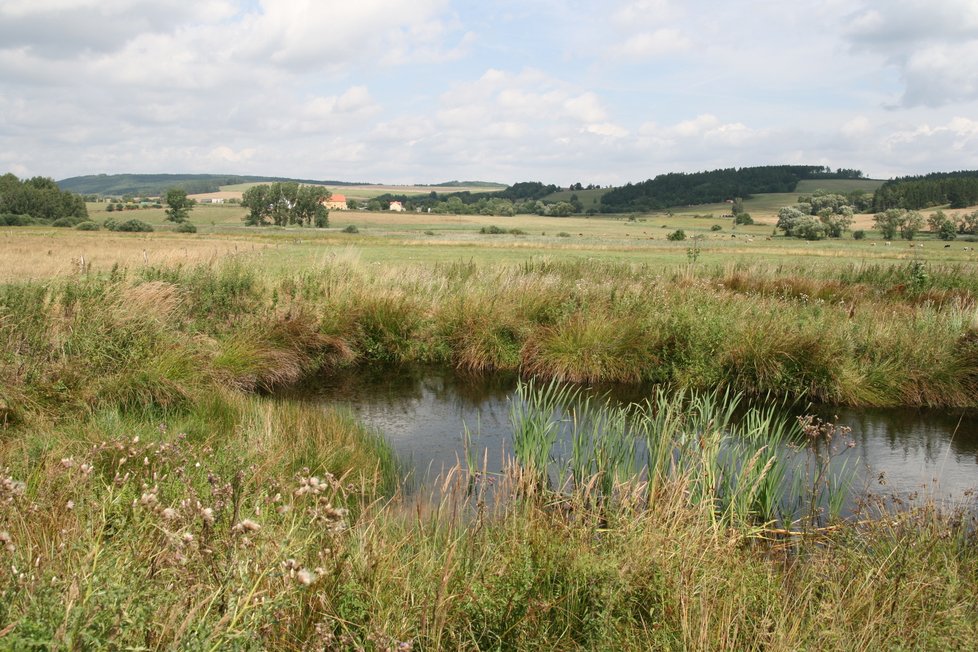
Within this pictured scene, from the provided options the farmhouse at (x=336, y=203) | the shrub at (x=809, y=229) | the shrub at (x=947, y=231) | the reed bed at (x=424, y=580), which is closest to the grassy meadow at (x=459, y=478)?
the reed bed at (x=424, y=580)

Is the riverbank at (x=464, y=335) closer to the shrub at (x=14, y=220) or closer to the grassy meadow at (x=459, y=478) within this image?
the grassy meadow at (x=459, y=478)

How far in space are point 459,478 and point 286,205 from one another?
87.3 m

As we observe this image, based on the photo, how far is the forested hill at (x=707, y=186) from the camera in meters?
126

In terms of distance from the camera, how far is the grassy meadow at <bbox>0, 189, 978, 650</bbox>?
2814 mm

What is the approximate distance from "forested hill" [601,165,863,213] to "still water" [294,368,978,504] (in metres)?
113

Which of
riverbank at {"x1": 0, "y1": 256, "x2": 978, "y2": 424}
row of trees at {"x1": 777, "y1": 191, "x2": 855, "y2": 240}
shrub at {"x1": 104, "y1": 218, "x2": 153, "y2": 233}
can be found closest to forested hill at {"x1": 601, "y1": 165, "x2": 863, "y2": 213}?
row of trees at {"x1": 777, "y1": 191, "x2": 855, "y2": 240}

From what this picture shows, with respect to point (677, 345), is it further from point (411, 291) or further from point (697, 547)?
point (697, 547)

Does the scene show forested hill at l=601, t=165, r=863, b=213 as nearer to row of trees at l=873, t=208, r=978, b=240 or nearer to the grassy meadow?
row of trees at l=873, t=208, r=978, b=240

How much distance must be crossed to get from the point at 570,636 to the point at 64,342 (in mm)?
7575

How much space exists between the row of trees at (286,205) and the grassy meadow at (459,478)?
2894 inches

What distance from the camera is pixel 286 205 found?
87.3 meters

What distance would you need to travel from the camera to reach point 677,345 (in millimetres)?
11898

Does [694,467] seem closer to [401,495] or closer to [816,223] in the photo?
[401,495]

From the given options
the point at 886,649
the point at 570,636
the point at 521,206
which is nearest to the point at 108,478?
the point at 570,636
